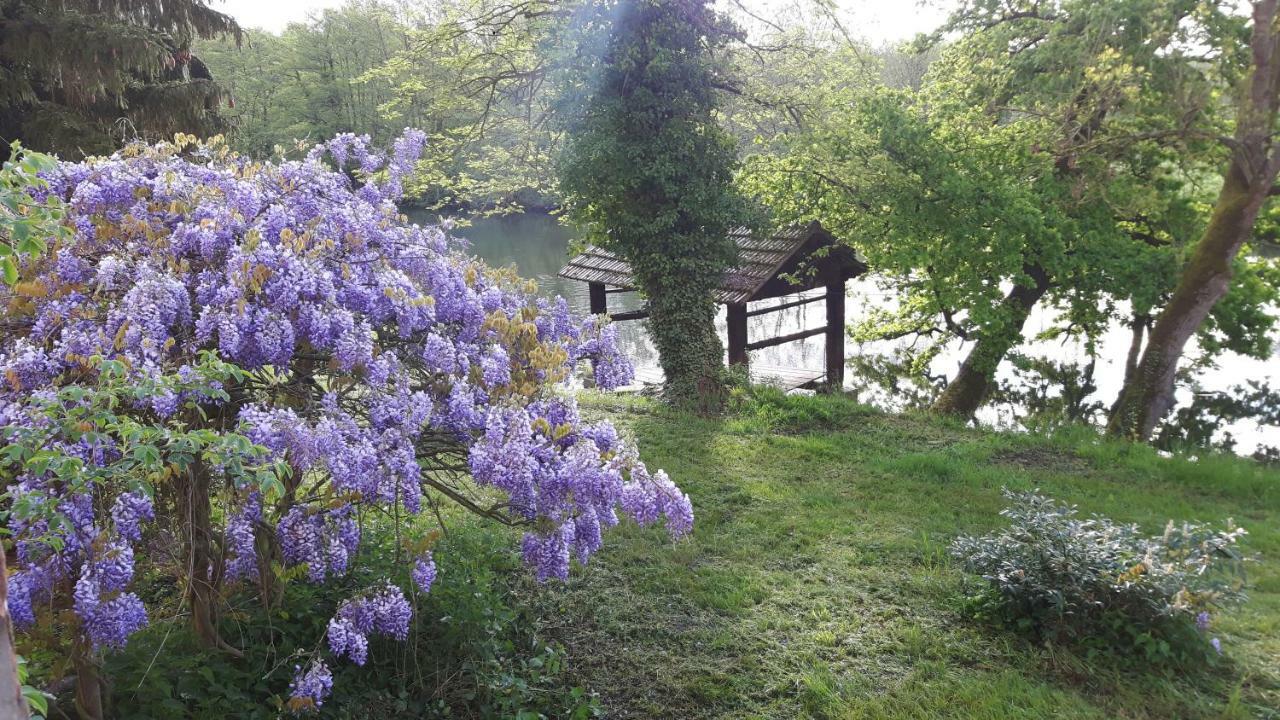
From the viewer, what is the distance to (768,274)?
10.8 m

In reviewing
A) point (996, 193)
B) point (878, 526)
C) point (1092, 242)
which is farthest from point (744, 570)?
point (1092, 242)

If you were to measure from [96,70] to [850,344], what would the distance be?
15.3 meters

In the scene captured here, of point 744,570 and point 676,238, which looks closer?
point 744,570

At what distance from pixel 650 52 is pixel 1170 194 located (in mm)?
6944

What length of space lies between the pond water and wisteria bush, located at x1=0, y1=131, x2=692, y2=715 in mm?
6806

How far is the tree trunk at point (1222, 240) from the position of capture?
8.52m

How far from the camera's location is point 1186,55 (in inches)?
390

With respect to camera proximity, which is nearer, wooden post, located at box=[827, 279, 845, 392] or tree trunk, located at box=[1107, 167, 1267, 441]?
tree trunk, located at box=[1107, 167, 1267, 441]

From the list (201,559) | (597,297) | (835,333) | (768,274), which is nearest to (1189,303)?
(768,274)

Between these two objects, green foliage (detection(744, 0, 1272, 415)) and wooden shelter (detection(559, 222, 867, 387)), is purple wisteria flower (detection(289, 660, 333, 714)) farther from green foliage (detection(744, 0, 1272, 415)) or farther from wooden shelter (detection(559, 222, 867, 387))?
green foliage (detection(744, 0, 1272, 415))

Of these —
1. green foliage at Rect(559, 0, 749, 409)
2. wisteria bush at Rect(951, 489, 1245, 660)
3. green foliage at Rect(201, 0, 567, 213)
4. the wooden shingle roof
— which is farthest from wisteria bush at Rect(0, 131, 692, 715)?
the wooden shingle roof

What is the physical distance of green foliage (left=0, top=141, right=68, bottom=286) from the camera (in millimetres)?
1754

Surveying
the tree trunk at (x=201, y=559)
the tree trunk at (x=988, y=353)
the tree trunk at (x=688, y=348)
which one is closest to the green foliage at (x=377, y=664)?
the tree trunk at (x=201, y=559)

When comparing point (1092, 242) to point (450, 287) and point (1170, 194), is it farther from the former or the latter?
point (450, 287)
